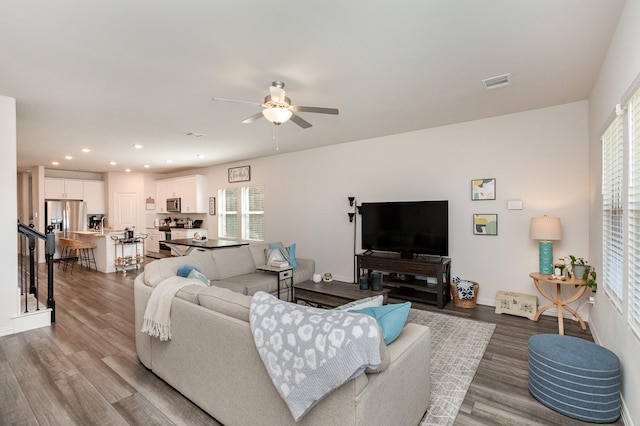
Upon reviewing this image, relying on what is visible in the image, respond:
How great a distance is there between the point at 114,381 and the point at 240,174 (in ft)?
19.2

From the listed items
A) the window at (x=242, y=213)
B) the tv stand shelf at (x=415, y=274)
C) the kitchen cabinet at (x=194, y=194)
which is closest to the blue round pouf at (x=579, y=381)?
the tv stand shelf at (x=415, y=274)

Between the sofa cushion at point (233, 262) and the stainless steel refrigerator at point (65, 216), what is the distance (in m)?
6.83

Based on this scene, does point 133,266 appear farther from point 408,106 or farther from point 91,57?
point 408,106

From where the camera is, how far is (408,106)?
3918mm

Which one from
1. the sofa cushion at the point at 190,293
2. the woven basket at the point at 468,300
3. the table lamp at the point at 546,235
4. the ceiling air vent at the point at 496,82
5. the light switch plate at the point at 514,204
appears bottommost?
the woven basket at the point at 468,300

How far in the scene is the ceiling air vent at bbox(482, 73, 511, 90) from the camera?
3.10 meters

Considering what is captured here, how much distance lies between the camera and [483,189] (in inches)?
177

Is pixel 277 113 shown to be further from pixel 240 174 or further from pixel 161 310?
pixel 240 174

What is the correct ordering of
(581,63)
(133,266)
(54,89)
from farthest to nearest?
(133,266) < (54,89) < (581,63)

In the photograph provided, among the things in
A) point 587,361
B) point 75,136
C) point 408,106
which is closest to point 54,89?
point 75,136

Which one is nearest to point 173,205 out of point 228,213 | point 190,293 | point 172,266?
point 228,213

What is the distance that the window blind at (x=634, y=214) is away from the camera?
1898mm

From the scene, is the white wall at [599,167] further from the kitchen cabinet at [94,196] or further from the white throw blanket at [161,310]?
the kitchen cabinet at [94,196]

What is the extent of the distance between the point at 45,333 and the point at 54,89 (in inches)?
106
